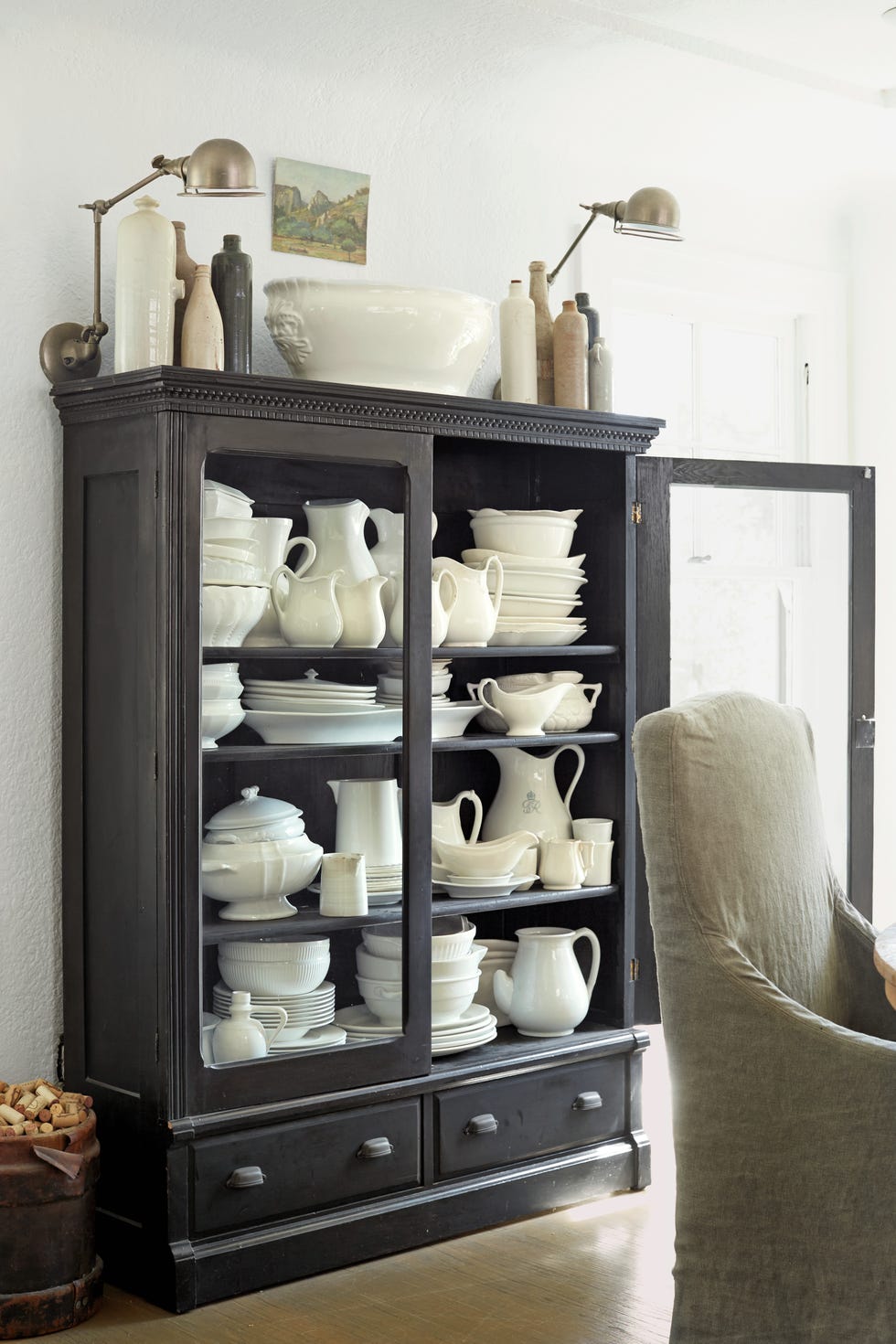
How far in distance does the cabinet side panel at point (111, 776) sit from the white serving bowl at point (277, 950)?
0.18 m

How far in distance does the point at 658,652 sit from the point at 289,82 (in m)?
1.62

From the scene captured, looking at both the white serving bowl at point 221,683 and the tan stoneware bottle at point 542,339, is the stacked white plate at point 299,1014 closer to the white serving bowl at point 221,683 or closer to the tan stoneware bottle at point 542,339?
the white serving bowl at point 221,683

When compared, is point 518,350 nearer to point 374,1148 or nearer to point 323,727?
point 323,727

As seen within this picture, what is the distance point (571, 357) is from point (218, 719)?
1288 millimetres

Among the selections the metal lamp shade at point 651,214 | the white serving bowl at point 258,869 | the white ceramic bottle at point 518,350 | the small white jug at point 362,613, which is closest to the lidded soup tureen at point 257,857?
the white serving bowl at point 258,869

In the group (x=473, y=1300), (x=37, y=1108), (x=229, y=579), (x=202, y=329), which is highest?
(x=202, y=329)

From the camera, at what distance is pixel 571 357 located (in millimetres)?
3469

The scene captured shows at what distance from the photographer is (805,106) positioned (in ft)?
12.1

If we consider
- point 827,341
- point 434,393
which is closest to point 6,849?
point 434,393

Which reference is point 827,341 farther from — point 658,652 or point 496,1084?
point 496,1084

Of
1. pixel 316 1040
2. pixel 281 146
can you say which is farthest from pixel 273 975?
pixel 281 146

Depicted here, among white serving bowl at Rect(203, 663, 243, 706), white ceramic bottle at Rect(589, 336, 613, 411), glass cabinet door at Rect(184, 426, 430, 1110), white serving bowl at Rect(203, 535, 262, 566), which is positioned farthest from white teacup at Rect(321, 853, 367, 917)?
white ceramic bottle at Rect(589, 336, 613, 411)

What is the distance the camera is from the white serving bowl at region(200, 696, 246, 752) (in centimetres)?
277

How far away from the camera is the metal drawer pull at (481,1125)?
313 centimetres
